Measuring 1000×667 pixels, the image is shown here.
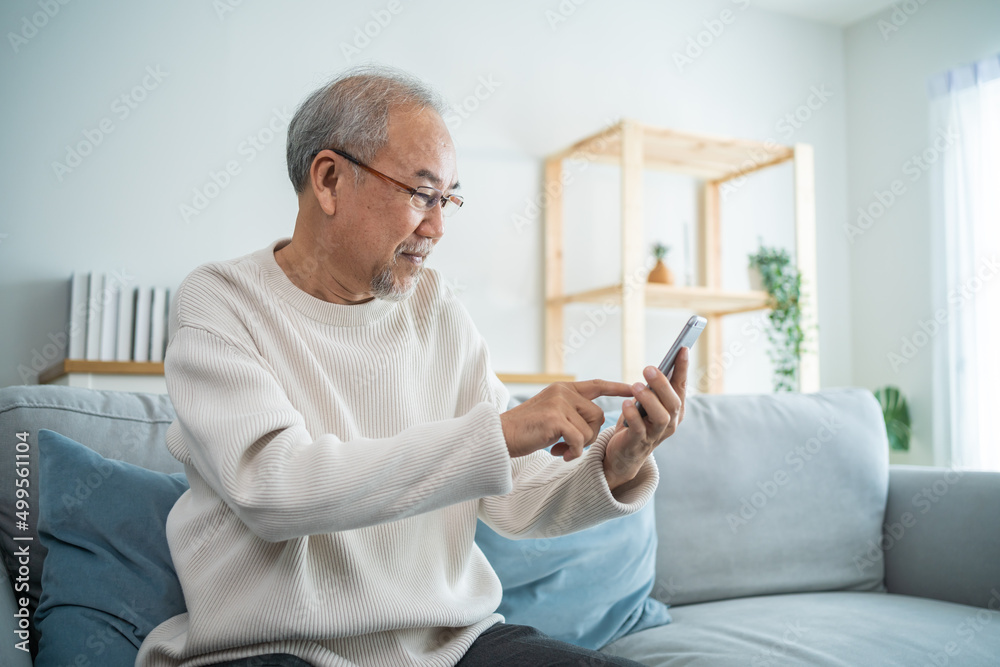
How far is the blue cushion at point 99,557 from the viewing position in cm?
102

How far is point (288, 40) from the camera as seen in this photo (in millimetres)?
2846

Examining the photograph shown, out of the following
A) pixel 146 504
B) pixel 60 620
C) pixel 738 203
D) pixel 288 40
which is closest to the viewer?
pixel 60 620

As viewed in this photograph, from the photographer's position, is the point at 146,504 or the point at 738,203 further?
the point at 738,203

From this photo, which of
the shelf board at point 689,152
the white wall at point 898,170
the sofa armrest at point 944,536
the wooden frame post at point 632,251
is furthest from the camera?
the white wall at point 898,170

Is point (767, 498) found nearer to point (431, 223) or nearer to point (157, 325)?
point (431, 223)

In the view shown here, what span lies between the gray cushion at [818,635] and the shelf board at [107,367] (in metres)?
1.48

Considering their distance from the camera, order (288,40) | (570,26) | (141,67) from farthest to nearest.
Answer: (570,26)
(288,40)
(141,67)

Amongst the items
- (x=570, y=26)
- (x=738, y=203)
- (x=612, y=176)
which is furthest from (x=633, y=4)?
(x=738, y=203)

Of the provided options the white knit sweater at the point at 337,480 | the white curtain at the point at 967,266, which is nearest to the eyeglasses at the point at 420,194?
the white knit sweater at the point at 337,480

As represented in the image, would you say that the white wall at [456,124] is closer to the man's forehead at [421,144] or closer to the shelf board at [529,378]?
the shelf board at [529,378]

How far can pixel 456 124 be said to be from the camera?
307 cm

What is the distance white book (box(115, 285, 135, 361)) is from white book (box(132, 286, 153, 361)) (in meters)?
0.02

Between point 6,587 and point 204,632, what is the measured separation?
1.18 ft

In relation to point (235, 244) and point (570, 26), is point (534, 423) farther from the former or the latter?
point (570, 26)
